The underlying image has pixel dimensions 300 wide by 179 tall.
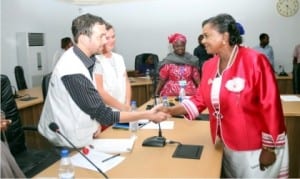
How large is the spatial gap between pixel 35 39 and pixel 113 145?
4791 mm

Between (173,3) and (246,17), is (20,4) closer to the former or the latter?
(173,3)

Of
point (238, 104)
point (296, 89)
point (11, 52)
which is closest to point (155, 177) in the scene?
point (238, 104)

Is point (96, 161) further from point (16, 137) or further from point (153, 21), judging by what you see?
point (153, 21)

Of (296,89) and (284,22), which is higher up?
(284,22)

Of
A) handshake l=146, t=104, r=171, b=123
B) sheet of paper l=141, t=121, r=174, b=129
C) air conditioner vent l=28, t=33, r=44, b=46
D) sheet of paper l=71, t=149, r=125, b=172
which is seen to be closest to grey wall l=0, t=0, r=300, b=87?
air conditioner vent l=28, t=33, r=44, b=46

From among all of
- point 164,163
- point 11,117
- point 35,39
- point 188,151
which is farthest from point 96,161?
point 35,39

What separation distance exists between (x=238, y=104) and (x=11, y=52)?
16.7ft

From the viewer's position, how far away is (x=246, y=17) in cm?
705

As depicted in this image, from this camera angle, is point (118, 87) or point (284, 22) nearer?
point (118, 87)

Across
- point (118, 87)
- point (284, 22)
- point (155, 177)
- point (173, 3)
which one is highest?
point (173, 3)

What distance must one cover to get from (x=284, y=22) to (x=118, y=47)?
3722 millimetres

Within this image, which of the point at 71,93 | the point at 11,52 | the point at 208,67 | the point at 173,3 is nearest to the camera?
the point at 71,93

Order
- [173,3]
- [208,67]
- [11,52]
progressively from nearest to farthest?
[208,67], [11,52], [173,3]

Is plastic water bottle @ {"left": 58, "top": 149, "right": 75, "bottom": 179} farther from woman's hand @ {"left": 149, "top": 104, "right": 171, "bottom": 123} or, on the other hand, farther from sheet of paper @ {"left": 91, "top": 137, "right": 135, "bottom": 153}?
woman's hand @ {"left": 149, "top": 104, "right": 171, "bottom": 123}
